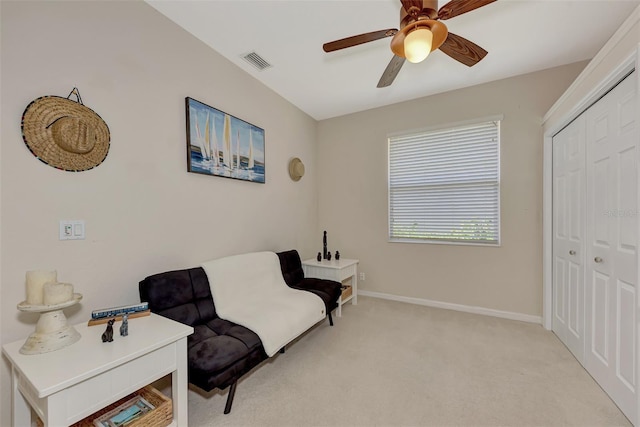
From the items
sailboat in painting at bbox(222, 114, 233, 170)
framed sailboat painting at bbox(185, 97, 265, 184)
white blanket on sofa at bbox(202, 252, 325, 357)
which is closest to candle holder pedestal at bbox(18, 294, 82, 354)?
white blanket on sofa at bbox(202, 252, 325, 357)

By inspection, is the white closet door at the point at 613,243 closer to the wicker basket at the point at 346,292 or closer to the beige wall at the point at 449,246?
the beige wall at the point at 449,246

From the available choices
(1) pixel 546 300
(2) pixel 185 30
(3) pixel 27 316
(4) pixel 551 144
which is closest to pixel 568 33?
(4) pixel 551 144

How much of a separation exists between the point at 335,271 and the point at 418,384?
1.46 m

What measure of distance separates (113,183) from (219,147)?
3.06 feet

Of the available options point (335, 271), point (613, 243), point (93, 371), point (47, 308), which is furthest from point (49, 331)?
point (613, 243)

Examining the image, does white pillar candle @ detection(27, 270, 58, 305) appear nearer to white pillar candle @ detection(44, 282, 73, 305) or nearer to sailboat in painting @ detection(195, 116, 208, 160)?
white pillar candle @ detection(44, 282, 73, 305)

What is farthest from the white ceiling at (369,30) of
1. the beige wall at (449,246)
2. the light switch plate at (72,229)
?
the light switch plate at (72,229)

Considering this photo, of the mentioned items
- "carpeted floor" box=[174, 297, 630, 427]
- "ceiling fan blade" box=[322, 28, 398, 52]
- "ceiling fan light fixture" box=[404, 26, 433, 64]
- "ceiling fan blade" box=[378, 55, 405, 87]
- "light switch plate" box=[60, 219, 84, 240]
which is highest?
"ceiling fan blade" box=[322, 28, 398, 52]

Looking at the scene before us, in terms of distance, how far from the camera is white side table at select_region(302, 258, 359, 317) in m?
3.12

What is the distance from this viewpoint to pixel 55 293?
3.98ft

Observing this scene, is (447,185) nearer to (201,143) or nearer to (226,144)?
(226,144)

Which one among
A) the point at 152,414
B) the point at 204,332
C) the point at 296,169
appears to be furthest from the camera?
the point at 296,169

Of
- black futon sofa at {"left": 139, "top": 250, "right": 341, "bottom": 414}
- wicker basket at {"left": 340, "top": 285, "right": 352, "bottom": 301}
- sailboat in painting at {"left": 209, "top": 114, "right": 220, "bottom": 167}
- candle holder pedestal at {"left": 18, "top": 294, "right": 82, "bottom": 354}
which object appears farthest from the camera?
wicker basket at {"left": 340, "top": 285, "right": 352, "bottom": 301}

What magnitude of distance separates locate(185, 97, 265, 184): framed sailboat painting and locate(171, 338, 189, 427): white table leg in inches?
55.4
